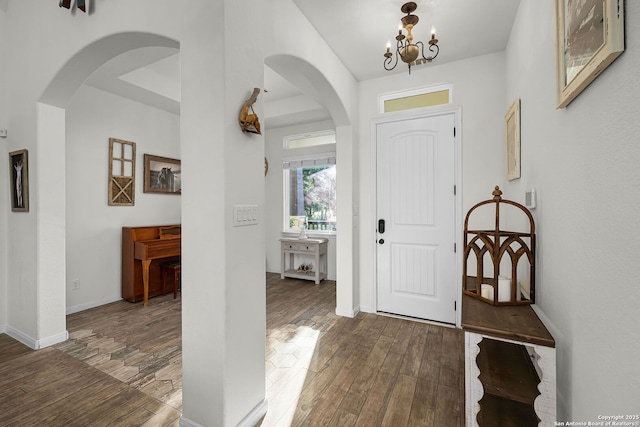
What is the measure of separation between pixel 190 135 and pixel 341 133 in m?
1.92

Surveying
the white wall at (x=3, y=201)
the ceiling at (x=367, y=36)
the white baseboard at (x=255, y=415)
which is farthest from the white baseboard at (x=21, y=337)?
the ceiling at (x=367, y=36)

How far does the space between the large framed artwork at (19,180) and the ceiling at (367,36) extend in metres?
1.20

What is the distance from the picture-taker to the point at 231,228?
56.3 inches

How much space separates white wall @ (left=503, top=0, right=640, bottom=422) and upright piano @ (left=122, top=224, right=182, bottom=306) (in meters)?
3.81

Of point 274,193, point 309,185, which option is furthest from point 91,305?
point 309,185

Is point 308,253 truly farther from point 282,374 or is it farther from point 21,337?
point 21,337

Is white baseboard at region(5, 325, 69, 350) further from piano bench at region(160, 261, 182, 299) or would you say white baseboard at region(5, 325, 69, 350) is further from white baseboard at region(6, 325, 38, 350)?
piano bench at region(160, 261, 182, 299)

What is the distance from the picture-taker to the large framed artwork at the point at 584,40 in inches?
29.3

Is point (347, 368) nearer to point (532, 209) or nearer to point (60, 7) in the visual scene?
point (532, 209)

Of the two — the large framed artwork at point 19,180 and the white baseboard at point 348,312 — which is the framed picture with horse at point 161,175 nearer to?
the large framed artwork at point 19,180

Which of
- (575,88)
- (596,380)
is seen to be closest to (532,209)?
(575,88)

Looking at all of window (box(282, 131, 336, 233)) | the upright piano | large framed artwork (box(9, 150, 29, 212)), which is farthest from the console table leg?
window (box(282, 131, 336, 233))

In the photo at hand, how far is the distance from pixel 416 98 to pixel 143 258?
12.1 ft

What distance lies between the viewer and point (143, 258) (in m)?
3.43
